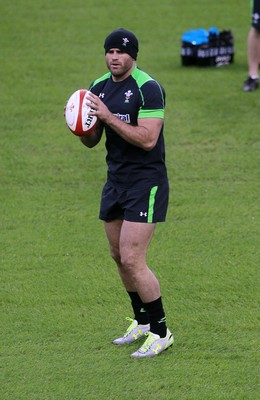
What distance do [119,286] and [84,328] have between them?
781mm

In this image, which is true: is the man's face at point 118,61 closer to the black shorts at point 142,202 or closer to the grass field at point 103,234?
the black shorts at point 142,202

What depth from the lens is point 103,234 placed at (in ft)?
28.5

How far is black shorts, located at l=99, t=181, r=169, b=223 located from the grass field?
1.04 m

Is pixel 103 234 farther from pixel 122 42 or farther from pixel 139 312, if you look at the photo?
pixel 122 42

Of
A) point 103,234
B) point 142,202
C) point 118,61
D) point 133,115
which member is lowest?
point 103,234

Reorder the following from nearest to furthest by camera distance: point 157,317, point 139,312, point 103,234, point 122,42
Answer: point 122,42 → point 157,317 → point 139,312 → point 103,234

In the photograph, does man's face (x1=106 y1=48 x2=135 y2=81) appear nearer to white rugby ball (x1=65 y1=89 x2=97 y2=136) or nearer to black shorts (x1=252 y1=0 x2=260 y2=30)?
white rugby ball (x1=65 y1=89 x2=97 y2=136)

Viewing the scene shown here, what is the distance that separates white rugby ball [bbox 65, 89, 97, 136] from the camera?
6.23m

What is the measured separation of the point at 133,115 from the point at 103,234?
8.62 feet

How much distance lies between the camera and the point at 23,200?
9453mm

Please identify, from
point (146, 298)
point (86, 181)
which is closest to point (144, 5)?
point (86, 181)

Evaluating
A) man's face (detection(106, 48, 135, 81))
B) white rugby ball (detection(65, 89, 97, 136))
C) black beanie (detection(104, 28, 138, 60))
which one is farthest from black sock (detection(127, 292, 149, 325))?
black beanie (detection(104, 28, 138, 60))

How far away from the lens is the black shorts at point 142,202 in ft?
20.7

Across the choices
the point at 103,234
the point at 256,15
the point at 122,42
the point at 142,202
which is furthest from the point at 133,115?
the point at 256,15
